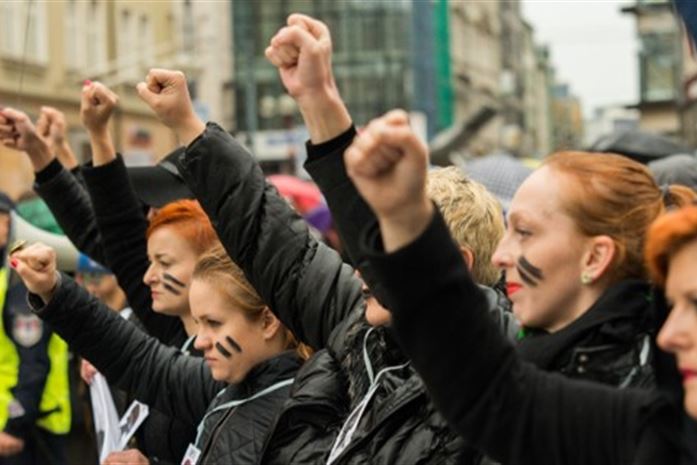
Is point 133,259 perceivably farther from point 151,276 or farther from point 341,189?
point 341,189

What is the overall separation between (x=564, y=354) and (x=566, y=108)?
13337 centimetres

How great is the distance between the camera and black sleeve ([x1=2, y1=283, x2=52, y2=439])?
5.37 meters

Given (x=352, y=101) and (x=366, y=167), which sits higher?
(x=366, y=167)

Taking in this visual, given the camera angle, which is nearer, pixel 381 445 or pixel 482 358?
pixel 482 358

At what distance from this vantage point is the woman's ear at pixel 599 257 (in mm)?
2168

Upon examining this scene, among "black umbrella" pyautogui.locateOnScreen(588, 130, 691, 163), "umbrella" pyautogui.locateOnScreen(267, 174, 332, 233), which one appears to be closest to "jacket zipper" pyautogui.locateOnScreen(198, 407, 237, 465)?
"black umbrella" pyautogui.locateOnScreen(588, 130, 691, 163)

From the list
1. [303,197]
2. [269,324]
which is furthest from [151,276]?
[303,197]

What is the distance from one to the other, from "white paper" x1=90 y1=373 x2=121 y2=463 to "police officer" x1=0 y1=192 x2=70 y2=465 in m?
0.96

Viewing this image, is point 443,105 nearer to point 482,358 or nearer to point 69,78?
point 69,78

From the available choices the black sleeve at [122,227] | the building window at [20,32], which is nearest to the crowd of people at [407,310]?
the black sleeve at [122,227]

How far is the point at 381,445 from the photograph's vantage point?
92.4 inches

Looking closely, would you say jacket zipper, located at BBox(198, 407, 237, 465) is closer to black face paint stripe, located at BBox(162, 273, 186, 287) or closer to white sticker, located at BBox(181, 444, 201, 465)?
white sticker, located at BBox(181, 444, 201, 465)

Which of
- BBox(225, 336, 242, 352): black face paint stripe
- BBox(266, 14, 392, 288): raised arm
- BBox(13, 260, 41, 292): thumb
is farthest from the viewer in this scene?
BBox(13, 260, 41, 292): thumb

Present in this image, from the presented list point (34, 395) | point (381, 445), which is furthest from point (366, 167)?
point (34, 395)
